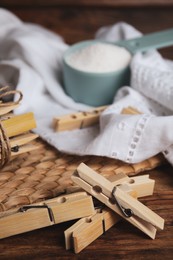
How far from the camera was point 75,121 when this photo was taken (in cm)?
77

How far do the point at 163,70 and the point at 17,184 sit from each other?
0.34 m

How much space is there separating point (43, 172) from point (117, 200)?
150mm

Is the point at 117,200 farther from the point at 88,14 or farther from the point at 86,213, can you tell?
the point at 88,14

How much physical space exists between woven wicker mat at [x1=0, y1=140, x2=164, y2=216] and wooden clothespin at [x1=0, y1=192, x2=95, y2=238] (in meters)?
0.04

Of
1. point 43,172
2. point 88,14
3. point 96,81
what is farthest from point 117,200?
point 88,14

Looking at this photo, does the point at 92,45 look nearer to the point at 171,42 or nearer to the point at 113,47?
the point at 113,47

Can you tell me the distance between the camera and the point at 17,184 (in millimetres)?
670

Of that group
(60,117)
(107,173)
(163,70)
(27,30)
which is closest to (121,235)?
(107,173)

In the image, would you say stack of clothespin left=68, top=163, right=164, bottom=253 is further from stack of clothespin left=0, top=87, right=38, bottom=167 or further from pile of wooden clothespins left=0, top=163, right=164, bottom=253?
stack of clothespin left=0, top=87, right=38, bottom=167

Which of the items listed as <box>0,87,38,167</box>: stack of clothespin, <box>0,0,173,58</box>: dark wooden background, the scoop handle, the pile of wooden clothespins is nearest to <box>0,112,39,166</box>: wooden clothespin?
<box>0,87,38,167</box>: stack of clothespin

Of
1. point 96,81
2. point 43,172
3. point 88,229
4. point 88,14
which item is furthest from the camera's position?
point 88,14

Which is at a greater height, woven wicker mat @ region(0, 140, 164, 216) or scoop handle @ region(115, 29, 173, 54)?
scoop handle @ region(115, 29, 173, 54)

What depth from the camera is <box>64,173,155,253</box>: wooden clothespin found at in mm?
574

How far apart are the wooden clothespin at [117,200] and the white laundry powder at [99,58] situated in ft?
0.91
